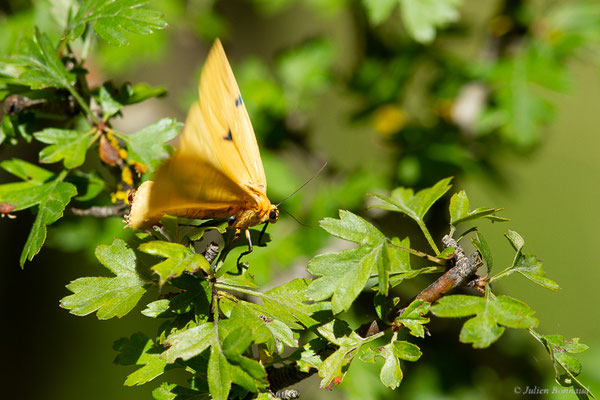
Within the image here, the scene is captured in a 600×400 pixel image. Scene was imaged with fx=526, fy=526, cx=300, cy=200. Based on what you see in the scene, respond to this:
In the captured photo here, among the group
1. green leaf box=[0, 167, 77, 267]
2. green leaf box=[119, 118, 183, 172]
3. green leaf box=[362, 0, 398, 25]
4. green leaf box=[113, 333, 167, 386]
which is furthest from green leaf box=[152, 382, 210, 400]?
green leaf box=[362, 0, 398, 25]

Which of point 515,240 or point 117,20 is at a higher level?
point 117,20

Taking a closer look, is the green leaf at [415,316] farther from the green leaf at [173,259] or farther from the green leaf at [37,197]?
the green leaf at [37,197]

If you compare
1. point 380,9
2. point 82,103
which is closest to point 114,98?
point 82,103

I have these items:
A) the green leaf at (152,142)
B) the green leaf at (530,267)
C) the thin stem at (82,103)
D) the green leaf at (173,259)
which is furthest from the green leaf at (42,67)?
the green leaf at (530,267)

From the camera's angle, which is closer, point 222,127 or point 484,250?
point 484,250

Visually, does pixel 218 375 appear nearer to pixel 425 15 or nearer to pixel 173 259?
pixel 173 259

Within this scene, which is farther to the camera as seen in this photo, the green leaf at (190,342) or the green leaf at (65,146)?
the green leaf at (65,146)

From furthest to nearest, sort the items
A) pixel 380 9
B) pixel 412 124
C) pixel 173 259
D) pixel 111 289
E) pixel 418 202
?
pixel 412 124 → pixel 380 9 → pixel 418 202 → pixel 111 289 → pixel 173 259
